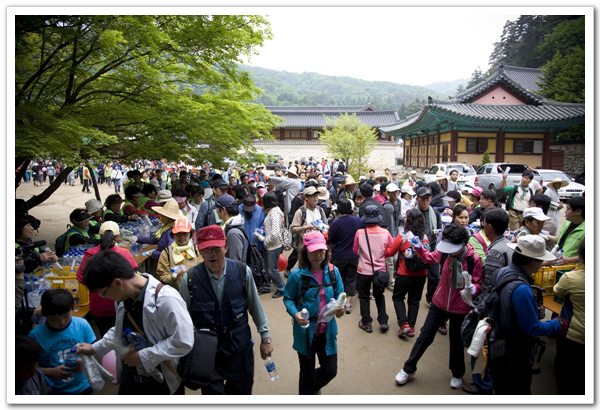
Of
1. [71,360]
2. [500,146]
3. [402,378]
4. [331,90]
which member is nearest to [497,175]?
[500,146]

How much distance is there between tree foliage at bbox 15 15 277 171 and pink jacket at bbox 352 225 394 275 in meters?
3.79

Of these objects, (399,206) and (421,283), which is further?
(399,206)

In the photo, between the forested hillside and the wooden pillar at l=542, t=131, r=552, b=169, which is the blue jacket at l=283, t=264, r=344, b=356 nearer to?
the wooden pillar at l=542, t=131, r=552, b=169

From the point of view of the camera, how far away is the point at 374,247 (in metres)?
4.74

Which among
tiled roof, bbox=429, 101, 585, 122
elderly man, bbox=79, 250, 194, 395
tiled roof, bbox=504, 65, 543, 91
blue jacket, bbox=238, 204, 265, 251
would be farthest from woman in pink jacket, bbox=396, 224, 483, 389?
tiled roof, bbox=504, 65, 543, 91

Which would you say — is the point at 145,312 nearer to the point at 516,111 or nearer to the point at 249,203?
the point at 249,203

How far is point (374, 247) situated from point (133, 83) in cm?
513

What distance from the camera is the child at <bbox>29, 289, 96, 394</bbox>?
109 inches

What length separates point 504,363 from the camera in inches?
110

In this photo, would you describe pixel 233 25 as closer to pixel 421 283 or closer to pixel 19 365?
pixel 421 283

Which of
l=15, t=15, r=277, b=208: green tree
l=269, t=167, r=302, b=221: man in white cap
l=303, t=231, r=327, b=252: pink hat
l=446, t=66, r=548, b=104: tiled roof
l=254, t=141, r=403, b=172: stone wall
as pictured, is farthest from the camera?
l=254, t=141, r=403, b=172: stone wall

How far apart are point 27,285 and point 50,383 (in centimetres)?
145

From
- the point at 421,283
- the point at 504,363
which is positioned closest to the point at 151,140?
the point at 421,283
